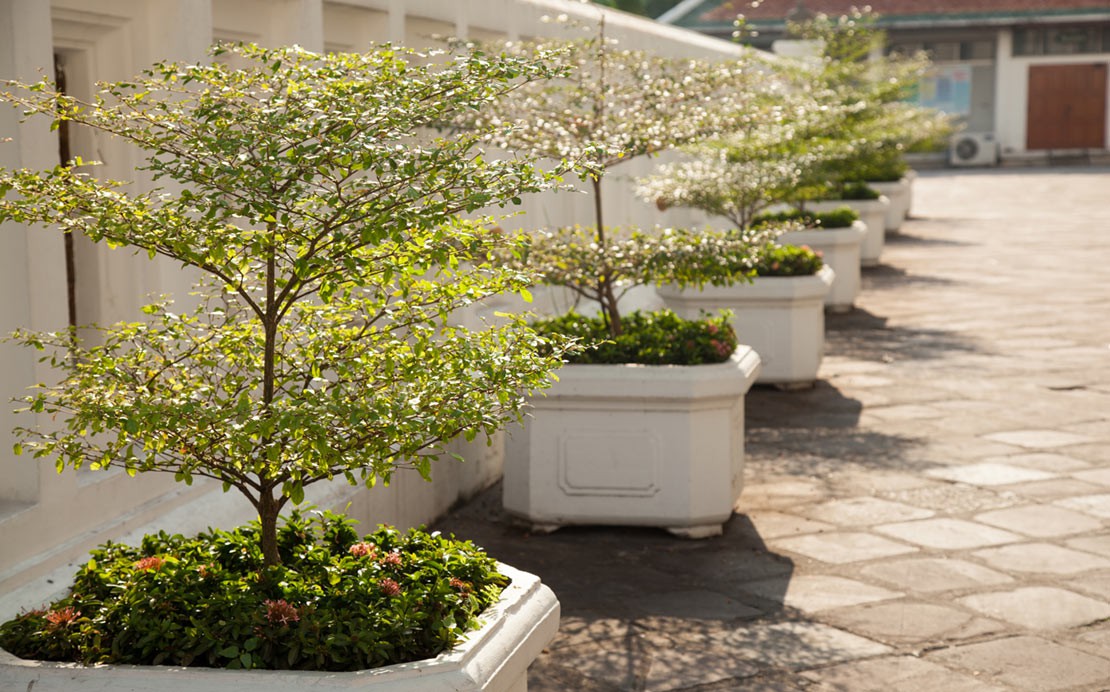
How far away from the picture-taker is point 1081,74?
1303 inches

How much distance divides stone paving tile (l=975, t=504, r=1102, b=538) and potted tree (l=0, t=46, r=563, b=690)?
3.21 m

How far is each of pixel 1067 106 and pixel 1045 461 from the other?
92.4ft

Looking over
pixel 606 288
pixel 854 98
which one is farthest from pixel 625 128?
pixel 854 98

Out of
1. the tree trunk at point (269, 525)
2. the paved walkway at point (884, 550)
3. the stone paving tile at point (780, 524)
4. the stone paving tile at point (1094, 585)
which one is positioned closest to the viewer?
the tree trunk at point (269, 525)

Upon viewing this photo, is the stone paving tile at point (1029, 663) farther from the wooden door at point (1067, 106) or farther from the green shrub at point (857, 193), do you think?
the wooden door at point (1067, 106)

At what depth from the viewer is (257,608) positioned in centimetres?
321

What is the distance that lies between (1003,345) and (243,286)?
807 cm

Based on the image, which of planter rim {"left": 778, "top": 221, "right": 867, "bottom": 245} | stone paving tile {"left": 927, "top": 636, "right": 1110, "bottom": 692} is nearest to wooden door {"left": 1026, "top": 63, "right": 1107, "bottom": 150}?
planter rim {"left": 778, "top": 221, "right": 867, "bottom": 245}

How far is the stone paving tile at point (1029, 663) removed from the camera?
4469 millimetres

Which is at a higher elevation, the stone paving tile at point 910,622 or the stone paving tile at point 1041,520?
the stone paving tile at point 1041,520

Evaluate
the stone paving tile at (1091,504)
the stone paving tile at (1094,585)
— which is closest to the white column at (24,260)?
the stone paving tile at (1094,585)

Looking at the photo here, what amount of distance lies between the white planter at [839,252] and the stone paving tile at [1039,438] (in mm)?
3826

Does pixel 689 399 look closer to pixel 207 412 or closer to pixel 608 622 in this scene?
pixel 608 622

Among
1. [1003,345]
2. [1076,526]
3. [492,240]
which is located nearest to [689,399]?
[1076,526]
